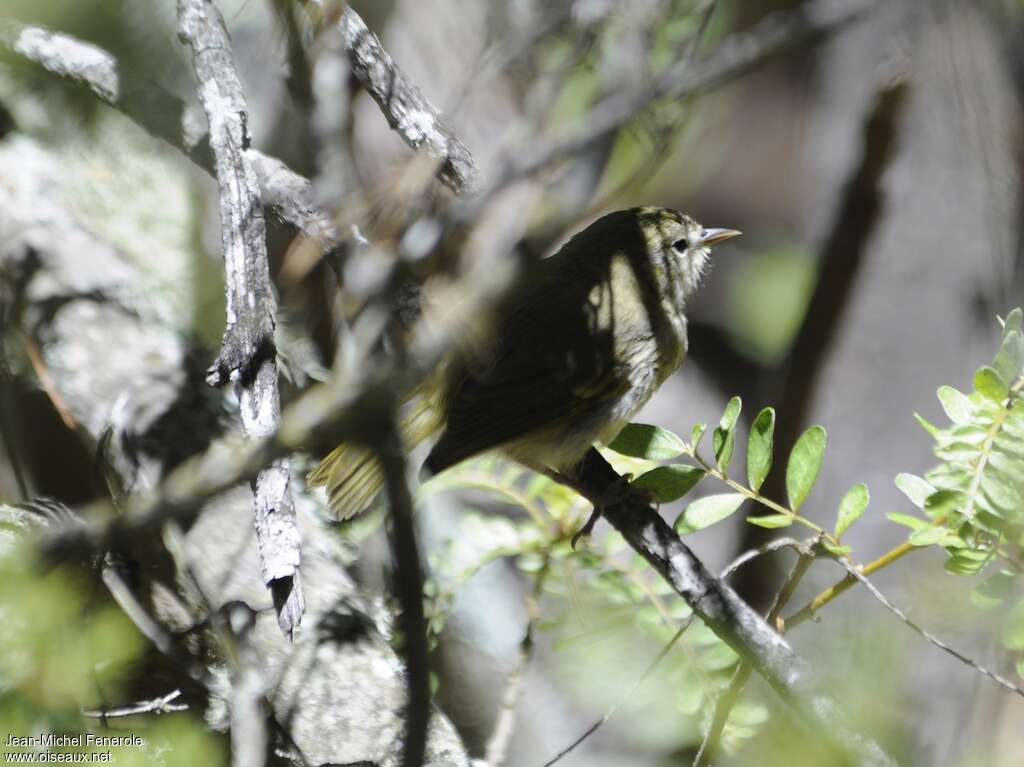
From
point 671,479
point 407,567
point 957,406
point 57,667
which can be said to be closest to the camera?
point 407,567

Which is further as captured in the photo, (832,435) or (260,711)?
(832,435)

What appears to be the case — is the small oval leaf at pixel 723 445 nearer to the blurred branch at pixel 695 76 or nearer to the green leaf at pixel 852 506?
the green leaf at pixel 852 506

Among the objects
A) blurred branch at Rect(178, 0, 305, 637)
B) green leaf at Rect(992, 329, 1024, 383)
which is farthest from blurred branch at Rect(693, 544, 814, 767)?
blurred branch at Rect(178, 0, 305, 637)

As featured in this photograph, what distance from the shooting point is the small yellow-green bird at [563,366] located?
229 cm

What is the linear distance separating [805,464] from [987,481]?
0.89ft

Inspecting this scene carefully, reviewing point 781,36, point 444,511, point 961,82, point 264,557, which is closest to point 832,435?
point 961,82

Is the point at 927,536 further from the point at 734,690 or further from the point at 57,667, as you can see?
the point at 57,667

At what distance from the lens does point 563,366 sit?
244 cm

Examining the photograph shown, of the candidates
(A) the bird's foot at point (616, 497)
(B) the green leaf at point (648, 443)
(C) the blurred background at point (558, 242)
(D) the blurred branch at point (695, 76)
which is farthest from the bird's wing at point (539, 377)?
(D) the blurred branch at point (695, 76)

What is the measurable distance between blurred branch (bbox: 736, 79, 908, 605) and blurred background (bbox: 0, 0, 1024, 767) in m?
0.01

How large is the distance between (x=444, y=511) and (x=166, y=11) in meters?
1.43

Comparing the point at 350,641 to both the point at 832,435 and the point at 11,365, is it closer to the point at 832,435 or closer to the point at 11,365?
the point at 11,365

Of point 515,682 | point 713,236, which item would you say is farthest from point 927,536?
point 713,236

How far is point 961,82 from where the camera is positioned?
10.2 ft
